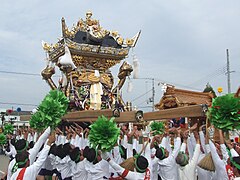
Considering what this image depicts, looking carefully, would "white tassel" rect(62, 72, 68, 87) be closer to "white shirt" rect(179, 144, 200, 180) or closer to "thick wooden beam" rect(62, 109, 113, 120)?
"thick wooden beam" rect(62, 109, 113, 120)

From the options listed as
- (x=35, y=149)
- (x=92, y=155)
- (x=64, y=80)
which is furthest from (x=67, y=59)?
(x=35, y=149)

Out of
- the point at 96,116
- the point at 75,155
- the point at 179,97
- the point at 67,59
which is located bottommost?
the point at 75,155

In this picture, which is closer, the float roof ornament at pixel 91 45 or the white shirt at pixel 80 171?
the white shirt at pixel 80 171

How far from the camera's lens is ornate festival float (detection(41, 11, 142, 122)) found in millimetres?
11328

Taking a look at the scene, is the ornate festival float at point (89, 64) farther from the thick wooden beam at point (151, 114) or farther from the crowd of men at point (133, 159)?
the crowd of men at point (133, 159)

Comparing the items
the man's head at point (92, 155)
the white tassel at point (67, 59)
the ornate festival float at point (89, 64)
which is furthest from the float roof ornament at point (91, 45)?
the man's head at point (92, 155)

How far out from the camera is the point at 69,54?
10.9 meters

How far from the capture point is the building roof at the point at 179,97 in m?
6.30

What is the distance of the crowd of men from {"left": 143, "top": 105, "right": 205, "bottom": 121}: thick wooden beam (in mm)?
301

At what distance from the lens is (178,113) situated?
462 centimetres

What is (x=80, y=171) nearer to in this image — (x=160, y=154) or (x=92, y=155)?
(x=92, y=155)

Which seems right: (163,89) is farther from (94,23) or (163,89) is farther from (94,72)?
(94,23)

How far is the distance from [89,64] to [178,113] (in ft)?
26.4

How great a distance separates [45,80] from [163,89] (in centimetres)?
626
